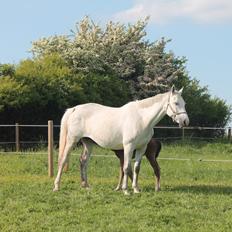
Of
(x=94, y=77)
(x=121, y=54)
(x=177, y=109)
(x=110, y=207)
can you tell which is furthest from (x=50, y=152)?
(x=121, y=54)

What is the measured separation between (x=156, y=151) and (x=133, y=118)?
117cm

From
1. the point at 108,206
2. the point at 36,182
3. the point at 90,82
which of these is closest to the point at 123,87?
the point at 90,82

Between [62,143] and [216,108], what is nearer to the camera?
[62,143]

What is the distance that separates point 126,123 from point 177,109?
105 centimetres

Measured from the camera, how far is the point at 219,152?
2534cm

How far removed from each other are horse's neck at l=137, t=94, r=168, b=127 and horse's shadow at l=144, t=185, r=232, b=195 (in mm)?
1448

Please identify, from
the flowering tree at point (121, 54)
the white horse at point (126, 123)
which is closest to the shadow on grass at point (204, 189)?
the white horse at point (126, 123)

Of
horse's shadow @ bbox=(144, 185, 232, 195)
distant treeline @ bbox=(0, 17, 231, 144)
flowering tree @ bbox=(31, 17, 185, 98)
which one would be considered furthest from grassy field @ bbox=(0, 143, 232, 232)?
flowering tree @ bbox=(31, 17, 185, 98)

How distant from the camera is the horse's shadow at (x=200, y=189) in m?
10.8

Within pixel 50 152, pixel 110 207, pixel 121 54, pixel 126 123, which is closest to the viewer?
pixel 110 207

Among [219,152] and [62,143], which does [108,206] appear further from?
[219,152]

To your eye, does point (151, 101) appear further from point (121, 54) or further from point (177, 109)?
point (121, 54)

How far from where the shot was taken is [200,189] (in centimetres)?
1133

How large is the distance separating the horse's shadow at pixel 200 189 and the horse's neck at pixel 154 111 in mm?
1448
